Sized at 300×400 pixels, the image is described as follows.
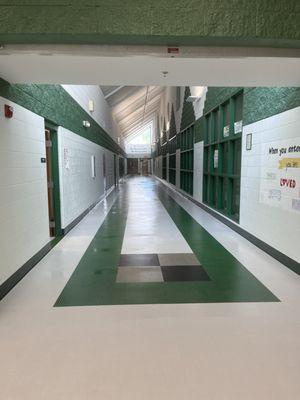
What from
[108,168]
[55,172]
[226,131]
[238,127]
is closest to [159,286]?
[55,172]

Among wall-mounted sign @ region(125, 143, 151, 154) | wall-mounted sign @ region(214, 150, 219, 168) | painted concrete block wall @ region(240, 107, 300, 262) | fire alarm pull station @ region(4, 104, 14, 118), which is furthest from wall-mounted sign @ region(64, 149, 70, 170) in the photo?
wall-mounted sign @ region(125, 143, 151, 154)

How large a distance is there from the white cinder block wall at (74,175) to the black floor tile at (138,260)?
1.89 m

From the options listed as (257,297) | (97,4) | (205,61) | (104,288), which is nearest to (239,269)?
(257,297)

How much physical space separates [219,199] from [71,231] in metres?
3.64

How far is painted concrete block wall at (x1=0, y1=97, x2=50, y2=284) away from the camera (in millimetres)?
3162

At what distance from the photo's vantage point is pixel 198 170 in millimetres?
9711

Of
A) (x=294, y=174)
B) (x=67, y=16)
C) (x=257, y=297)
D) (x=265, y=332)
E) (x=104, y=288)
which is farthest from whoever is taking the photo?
(x=294, y=174)

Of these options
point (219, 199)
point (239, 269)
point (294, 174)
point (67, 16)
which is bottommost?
point (239, 269)

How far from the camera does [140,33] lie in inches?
91.4

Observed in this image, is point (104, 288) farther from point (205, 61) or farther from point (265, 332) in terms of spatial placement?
point (205, 61)

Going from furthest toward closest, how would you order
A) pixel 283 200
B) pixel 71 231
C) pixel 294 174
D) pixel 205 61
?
pixel 71 231
pixel 283 200
pixel 294 174
pixel 205 61

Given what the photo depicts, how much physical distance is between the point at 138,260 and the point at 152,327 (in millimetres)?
1736

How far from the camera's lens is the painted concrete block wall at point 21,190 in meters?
3.16

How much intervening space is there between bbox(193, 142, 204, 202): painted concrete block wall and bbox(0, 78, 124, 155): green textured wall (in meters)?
3.58
